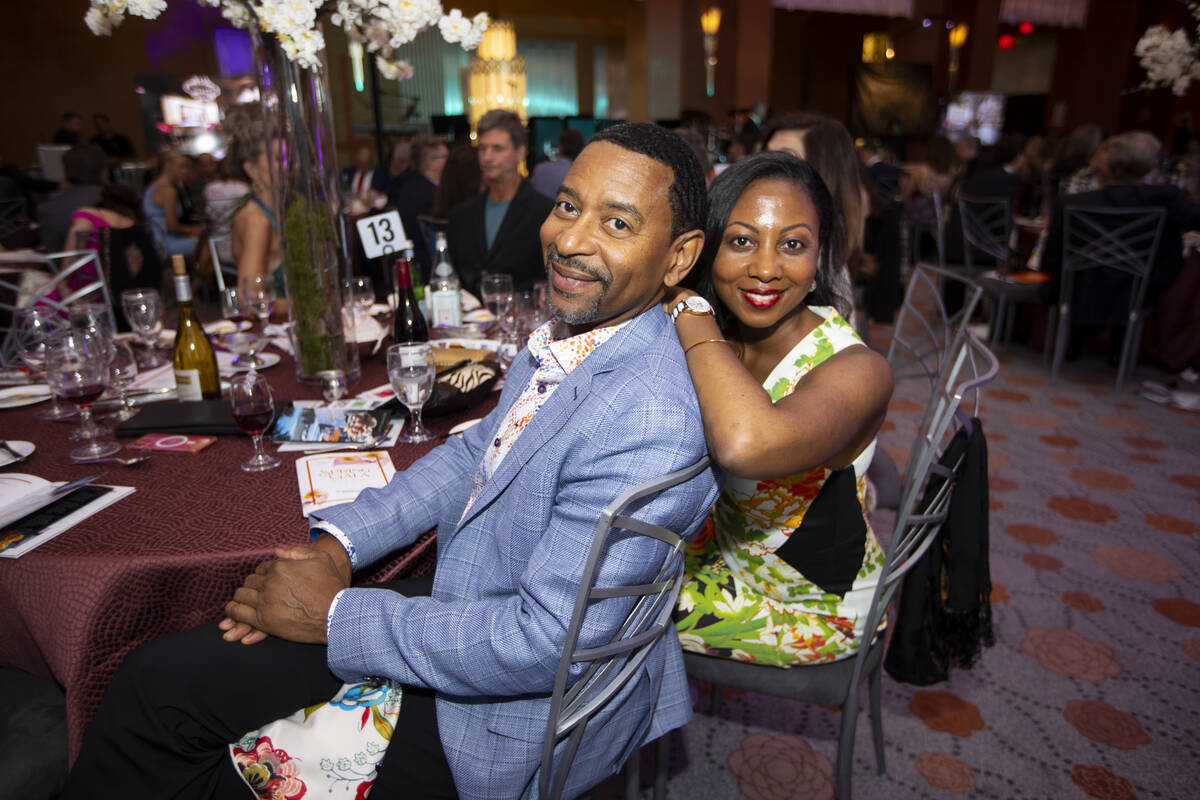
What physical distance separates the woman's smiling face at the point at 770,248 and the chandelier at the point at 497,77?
1259cm

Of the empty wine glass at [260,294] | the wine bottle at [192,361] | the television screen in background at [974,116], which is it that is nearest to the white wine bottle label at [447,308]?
the empty wine glass at [260,294]

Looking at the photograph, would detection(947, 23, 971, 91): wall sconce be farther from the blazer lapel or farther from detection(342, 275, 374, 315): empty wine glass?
the blazer lapel

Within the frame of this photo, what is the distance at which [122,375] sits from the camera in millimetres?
1843

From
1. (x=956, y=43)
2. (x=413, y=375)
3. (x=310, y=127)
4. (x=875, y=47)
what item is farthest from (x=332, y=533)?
(x=875, y=47)

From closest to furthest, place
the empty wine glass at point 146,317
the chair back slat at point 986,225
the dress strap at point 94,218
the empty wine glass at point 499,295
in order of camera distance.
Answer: the empty wine glass at point 146,317 → the empty wine glass at point 499,295 → the dress strap at point 94,218 → the chair back slat at point 986,225

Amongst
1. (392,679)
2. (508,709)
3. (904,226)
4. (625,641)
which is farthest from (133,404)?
(904,226)

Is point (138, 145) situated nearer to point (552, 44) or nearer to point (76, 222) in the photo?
point (552, 44)

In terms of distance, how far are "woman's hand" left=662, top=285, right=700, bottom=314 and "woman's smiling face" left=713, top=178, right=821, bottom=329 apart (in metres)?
0.14

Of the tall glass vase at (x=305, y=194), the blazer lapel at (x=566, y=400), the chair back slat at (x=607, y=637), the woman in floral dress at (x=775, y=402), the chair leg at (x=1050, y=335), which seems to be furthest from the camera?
the chair leg at (x=1050, y=335)

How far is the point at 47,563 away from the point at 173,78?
47.6 feet

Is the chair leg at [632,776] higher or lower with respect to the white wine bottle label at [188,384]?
lower

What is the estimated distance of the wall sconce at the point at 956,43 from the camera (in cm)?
1202

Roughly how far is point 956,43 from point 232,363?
45.9ft

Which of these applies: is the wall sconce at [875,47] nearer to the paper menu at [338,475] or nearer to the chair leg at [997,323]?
the chair leg at [997,323]
